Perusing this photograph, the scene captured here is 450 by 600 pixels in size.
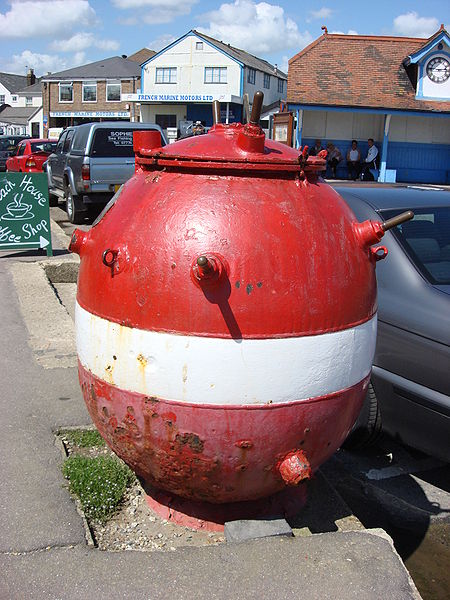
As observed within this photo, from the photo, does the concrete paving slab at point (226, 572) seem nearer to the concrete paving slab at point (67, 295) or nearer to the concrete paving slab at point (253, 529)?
the concrete paving slab at point (253, 529)

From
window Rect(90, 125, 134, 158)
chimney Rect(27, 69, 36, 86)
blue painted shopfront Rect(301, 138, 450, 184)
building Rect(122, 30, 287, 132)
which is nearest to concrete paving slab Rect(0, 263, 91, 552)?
window Rect(90, 125, 134, 158)

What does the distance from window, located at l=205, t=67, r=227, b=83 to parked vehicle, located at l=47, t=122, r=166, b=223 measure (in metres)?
39.6

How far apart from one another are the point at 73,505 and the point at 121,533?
0.32m

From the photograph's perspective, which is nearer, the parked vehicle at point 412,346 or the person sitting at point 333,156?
the parked vehicle at point 412,346

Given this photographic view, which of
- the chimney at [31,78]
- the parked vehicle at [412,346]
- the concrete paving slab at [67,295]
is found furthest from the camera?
the chimney at [31,78]

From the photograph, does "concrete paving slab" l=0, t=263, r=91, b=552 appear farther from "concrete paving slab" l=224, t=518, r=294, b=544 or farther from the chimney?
the chimney

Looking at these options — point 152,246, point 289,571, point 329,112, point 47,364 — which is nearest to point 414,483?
point 289,571

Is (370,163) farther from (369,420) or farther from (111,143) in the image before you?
(369,420)

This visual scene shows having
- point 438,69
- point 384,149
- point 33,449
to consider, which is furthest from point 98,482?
Answer: point 438,69

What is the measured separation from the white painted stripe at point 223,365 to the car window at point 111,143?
1178 cm

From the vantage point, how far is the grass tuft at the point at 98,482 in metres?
3.57

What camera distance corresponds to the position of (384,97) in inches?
1180

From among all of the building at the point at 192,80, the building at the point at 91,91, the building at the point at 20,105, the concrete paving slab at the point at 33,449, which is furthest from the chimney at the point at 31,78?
the concrete paving slab at the point at 33,449

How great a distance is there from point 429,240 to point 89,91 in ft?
198
